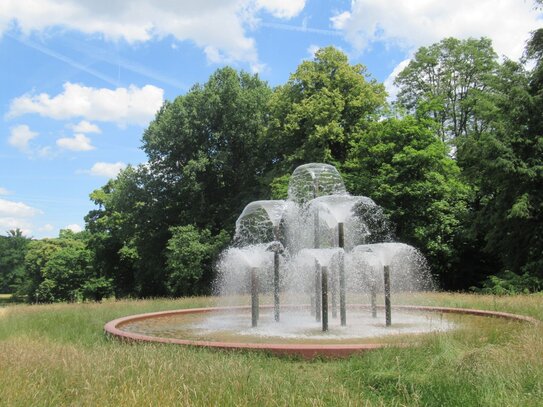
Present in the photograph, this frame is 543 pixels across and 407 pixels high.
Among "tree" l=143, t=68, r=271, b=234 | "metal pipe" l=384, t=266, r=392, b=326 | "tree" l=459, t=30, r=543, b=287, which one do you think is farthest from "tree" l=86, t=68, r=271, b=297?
"metal pipe" l=384, t=266, r=392, b=326

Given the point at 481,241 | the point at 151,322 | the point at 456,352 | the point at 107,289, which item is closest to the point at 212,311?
the point at 151,322

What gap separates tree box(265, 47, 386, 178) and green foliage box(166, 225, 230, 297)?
203 inches

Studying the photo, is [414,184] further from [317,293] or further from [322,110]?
[317,293]

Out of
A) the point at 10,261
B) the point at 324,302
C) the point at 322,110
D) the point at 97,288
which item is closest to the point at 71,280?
the point at 97,288

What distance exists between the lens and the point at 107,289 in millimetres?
46438

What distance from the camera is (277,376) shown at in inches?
236

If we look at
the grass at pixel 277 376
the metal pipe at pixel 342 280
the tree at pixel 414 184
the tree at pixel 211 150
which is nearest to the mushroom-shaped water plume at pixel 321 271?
the metal pipe at pixel 342 280

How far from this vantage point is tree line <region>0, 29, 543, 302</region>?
77.7 feet

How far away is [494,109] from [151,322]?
751 inches

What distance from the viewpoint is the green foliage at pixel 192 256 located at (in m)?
31.0

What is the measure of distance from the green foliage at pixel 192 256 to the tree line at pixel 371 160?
3.2 inches

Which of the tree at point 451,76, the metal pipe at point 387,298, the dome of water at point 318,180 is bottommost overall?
the metal pipe at point 387,298

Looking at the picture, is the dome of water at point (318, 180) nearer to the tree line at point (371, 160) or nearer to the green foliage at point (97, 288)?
the tree line at point (371, 160)

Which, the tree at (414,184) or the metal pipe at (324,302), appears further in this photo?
the tree at (414,184)
